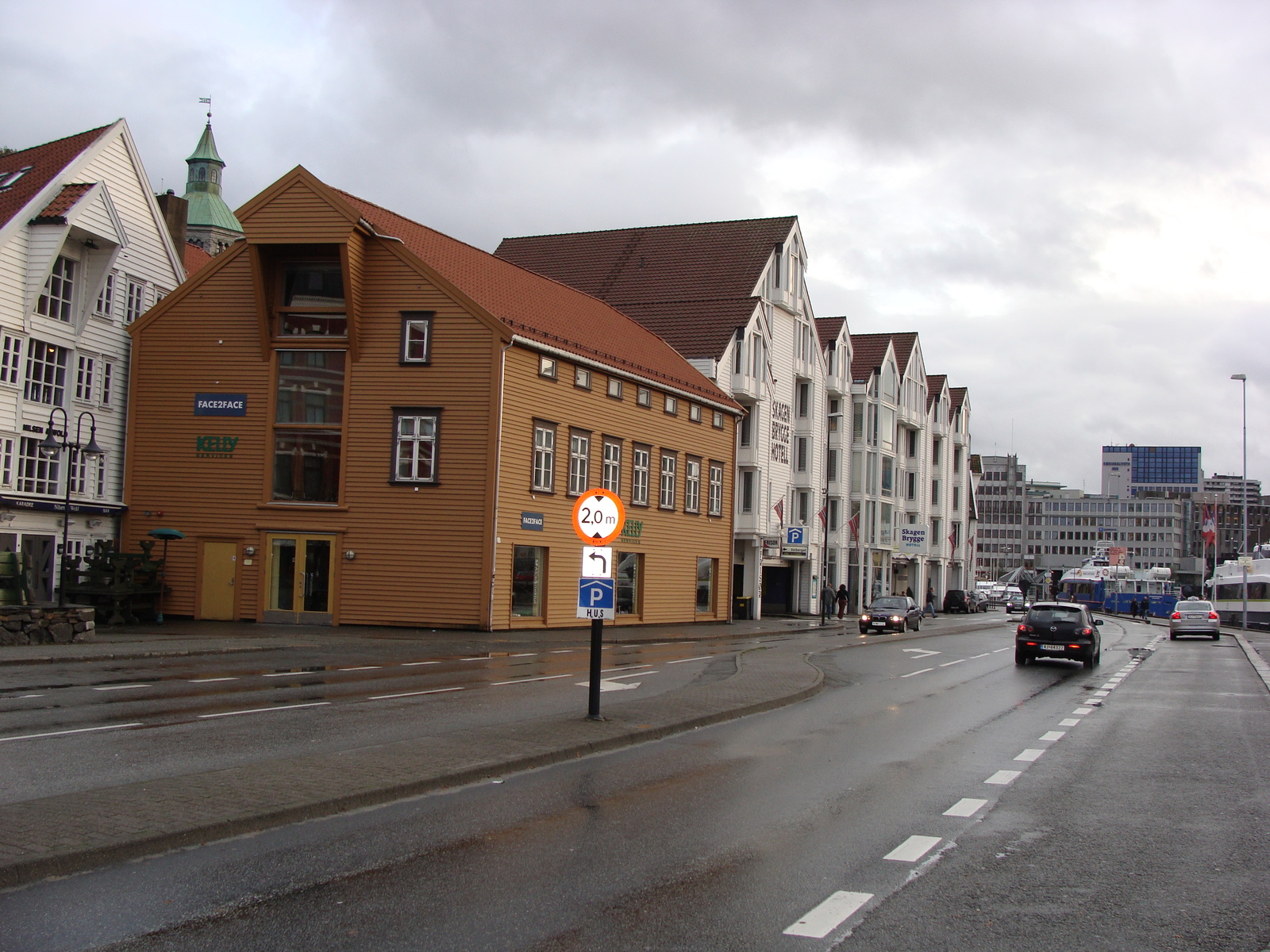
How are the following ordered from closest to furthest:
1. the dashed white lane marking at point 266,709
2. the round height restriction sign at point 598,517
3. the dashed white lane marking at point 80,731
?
the dashed white lane marking at point 80,731
the dashed white lane marking at point 266,709
the round height restriction sign at point 598,517

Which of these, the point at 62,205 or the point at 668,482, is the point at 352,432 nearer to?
the point at 62,205

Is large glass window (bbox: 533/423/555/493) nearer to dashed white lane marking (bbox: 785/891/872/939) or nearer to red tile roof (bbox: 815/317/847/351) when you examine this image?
dashed white lane marking (bbox: 785/891/872/939)

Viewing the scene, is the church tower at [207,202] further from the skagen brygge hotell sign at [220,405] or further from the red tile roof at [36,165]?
the skagen brygge hotell sign at [220,405]

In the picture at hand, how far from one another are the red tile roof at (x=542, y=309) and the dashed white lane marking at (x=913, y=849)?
83.5ft

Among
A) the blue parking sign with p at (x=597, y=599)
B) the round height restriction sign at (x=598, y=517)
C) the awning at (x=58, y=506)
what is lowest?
the blue parking sign with p at (x=597, y=599)

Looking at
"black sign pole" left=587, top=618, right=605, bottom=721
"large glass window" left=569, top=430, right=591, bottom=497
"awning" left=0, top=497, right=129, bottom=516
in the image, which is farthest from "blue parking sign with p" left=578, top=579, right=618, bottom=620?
"large glass window" left=569, top=430, right=591, bottom=497

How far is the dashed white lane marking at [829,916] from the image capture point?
587cm

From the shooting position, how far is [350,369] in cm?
3309

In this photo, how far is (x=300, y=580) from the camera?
32750 mm

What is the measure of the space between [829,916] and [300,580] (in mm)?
28505

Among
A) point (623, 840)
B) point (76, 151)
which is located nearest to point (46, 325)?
point (76, 151)

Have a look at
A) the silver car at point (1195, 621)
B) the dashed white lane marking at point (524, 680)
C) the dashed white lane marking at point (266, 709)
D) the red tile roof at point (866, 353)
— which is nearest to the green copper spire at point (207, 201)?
the red tile roof at point (866, 353)

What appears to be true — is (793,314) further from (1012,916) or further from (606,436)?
(1012,916)

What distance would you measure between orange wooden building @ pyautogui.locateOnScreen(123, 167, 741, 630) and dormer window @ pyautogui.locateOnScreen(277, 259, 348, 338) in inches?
2.0
